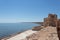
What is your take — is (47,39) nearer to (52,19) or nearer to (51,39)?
(51,39)

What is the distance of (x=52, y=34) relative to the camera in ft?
32.2

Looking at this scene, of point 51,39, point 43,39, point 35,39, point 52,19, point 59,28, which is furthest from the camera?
point 52,19

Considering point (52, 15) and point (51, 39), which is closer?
point (51, 39)

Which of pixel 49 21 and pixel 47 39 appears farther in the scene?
pixel 49 21

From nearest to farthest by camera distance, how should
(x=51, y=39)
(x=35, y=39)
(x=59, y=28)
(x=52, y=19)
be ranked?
(x=51, y=39) < (x=35, y=39) < (x=59, y=28) < (x=52, y=19)

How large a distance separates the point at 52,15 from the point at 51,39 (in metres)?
16.1

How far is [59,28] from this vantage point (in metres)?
11.2

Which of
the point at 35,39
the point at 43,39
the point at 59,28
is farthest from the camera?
the point at 59,28

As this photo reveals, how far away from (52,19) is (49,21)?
2.45 ft

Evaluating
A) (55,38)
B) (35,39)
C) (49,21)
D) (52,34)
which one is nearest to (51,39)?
(55,38)

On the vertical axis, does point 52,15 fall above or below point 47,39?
above

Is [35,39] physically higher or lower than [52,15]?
lower

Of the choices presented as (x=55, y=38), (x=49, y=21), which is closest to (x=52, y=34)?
(x=55, y=38)

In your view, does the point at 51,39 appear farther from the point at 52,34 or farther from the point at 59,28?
the point at 59,28
